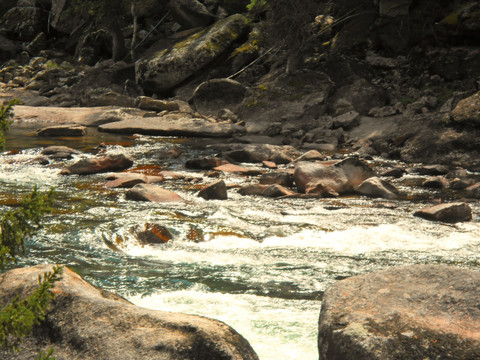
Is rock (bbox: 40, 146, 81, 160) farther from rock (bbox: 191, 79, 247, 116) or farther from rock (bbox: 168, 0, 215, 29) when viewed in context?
rock (bbox: 168, 0, 215, 29)

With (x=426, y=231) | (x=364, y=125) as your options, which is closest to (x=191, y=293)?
(x=426, y=231)

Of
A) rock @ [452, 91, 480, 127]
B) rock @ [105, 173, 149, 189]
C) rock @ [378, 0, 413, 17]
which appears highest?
rock @ [378, 0, 413, 17]

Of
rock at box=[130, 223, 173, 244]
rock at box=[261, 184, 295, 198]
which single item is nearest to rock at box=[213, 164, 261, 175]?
rock at box=[261, 184, 295, 198]

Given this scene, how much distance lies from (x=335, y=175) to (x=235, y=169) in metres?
2.44

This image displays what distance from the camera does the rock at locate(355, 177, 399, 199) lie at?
9875mm

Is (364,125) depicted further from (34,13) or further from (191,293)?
(34,13)

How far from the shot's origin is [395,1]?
740 inches

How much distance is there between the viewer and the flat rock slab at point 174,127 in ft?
55.0

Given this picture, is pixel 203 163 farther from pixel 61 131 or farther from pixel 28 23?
pixel 28 23

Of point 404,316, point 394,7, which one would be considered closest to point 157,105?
point 394,7

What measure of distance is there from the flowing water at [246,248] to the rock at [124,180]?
0.98 ft

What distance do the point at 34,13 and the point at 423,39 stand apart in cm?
2659

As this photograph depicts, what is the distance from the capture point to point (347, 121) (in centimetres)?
1595

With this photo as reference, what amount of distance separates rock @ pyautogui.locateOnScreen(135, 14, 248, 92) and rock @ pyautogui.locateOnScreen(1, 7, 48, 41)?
1649cm
